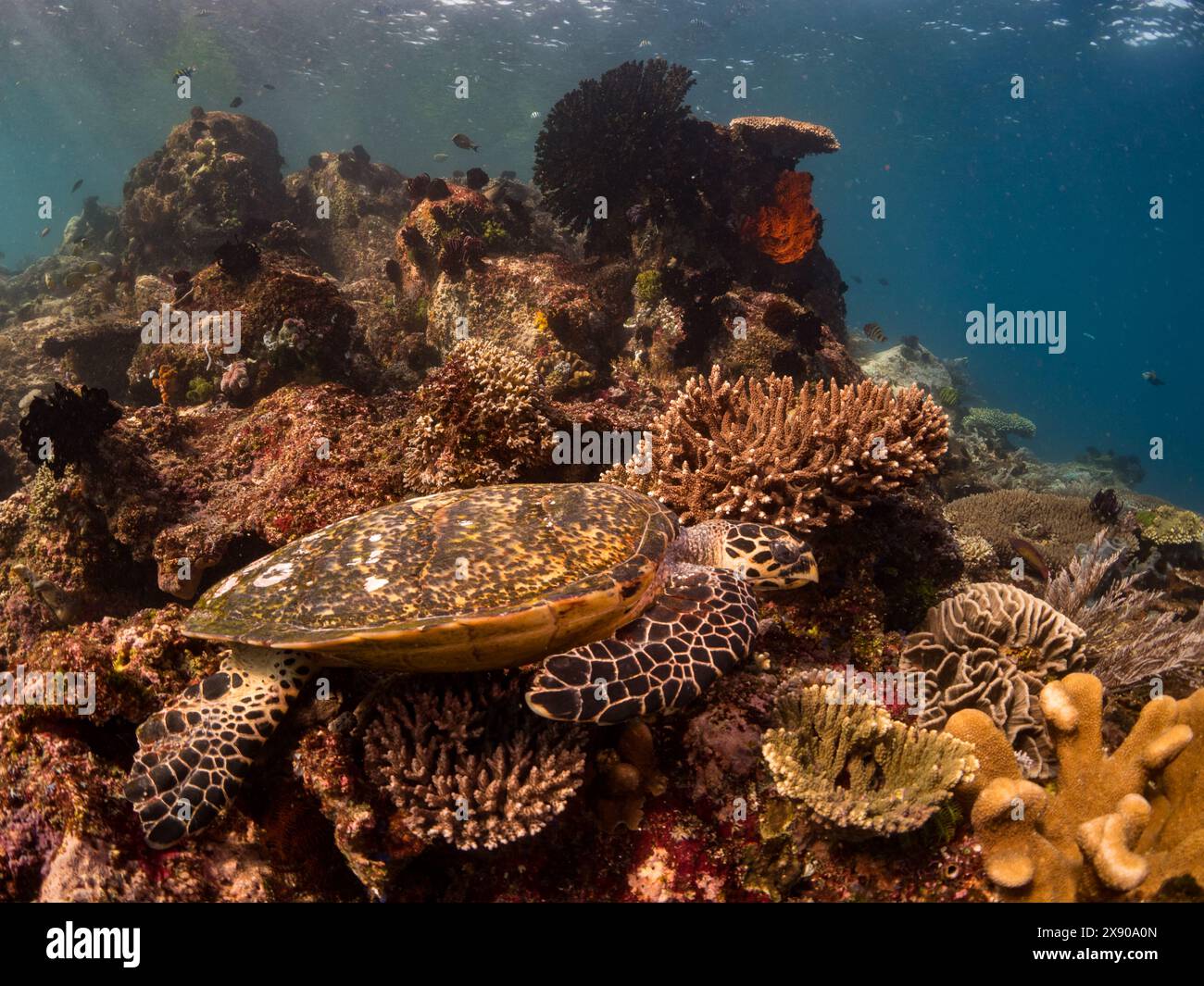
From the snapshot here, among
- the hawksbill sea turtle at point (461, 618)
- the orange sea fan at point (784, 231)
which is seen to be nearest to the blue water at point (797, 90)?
the orange sea fan at point (784, 231)

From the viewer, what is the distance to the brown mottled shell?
9.15ft

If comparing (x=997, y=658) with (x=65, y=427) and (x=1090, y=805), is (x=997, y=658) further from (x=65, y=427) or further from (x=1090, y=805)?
(x=65, y=427)

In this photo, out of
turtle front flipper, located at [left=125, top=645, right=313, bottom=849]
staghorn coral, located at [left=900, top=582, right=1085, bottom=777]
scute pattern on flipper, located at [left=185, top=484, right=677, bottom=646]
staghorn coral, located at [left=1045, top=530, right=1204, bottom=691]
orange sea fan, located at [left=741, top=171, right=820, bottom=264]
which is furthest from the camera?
orange sea fan, located at [left=741, top=171, right=820, bottom=264]

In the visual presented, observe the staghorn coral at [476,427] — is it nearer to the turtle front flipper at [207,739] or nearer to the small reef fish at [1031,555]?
the turtle front flipper at [207,739]

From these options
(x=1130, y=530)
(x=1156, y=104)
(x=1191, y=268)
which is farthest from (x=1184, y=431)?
(x=1130, y=530)

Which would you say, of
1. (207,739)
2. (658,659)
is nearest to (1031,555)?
(658,659)

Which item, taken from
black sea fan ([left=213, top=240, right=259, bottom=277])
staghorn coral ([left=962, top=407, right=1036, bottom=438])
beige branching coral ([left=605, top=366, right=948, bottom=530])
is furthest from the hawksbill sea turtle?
staghorn coral ([left=962, top=407, right=1036, bottom=438])

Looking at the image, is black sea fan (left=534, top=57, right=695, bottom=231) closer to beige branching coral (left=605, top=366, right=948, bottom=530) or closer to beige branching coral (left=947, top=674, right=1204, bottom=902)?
beige branching coral (left=605, top=366, right=948, bottom=530)

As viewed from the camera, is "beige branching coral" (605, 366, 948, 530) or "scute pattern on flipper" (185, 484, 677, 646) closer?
"scute pattern on flipper" (185, 484, 677, 646)

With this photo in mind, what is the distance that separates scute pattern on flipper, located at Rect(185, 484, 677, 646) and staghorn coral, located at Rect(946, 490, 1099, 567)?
7.77m

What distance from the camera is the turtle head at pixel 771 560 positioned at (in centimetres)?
351

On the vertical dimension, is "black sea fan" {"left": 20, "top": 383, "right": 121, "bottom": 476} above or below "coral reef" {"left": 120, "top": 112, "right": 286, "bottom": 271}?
below

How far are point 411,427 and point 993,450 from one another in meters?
19.8

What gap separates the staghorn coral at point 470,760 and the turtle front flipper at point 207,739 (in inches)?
20.3
